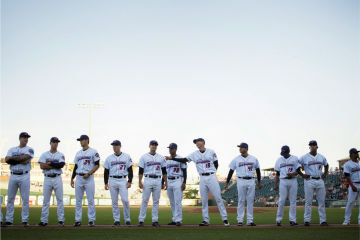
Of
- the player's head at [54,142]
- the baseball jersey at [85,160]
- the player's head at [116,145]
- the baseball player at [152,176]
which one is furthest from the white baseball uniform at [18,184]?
the baseball player at [152,176]

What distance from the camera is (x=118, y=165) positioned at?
823 centimetres

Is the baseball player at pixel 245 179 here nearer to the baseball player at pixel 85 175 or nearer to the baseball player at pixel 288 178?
the baseball player at pixel 288 178

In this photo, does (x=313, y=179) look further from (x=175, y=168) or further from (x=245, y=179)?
(x=175, y=168)

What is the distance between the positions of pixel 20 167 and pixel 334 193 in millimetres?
29911

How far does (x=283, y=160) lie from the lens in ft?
28.5

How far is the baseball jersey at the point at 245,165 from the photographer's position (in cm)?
839

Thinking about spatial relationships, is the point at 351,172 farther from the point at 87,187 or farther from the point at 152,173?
the point at 87,187

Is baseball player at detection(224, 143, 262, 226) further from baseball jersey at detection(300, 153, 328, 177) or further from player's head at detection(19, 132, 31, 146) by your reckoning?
player's head at detection(19, 132, 31, 146)

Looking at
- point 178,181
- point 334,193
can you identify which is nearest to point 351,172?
point 178,181

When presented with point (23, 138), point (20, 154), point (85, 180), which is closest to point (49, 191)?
point (85, 180)

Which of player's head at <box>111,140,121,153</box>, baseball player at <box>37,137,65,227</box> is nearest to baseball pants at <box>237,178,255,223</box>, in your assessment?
player's head at <box>111,140,121,153</box>

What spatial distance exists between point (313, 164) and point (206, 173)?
2931mm

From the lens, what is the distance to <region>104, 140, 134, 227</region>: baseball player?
8117 mm

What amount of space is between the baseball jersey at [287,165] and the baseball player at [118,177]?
4051 millimetres
